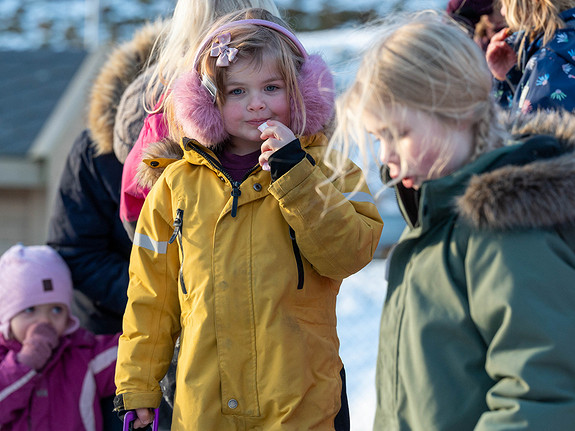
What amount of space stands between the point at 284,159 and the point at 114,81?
1.55 metres

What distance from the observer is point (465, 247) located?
5.73 ft

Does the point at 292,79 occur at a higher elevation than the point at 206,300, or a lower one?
higher

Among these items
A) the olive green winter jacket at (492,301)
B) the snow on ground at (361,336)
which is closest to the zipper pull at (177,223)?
the olive green winter jacket at (492,301)

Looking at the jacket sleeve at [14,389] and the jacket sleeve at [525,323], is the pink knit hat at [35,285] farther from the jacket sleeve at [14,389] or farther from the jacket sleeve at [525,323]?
the jacket sleeve at [525,323]

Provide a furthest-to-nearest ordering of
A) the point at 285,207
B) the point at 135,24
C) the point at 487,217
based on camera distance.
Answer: the point at 135,24 < the point at 285,207 < the point at 487,217

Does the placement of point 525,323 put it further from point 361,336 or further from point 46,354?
point 361,336

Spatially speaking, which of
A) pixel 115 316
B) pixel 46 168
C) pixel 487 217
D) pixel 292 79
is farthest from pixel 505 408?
pixel 46 168

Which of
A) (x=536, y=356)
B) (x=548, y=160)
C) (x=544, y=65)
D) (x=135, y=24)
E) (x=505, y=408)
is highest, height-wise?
(x=135, y=24)

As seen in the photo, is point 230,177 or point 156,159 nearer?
point 230,177

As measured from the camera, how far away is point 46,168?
7.76 metres

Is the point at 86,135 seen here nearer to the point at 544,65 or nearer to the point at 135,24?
the point at 544,65

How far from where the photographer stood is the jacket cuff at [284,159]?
219 centimetres

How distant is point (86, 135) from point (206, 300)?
149cm

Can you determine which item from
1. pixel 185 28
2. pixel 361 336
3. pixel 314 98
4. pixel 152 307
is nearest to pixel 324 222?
pixel 314 98
